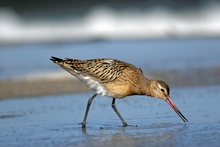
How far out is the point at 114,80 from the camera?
9.84 m

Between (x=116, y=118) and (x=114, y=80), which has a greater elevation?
(x=114, y=80)

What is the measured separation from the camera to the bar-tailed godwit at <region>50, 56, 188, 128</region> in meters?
9.69

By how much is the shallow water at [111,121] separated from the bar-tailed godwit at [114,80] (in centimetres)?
38

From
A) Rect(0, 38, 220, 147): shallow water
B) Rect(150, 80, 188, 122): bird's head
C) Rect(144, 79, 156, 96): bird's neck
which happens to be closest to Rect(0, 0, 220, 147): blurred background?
Rect(0, 38, 220, 147): shallow water

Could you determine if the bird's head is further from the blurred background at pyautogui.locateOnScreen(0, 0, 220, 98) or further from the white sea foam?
the white sea foam

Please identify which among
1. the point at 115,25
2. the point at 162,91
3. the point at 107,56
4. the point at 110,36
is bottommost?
the point at 162,91

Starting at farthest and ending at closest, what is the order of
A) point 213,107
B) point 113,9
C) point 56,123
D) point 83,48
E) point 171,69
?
1. point 113,9
2. point 83,48
3. point 171,69
4. point 213,107
5. point 56,123

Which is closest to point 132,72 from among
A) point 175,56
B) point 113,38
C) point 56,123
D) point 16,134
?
point 56,123

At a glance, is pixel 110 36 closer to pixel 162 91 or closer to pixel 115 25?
pixel 115 25

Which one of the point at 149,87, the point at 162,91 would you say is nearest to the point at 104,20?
the point at 149,87

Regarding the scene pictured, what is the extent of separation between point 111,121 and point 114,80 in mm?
590

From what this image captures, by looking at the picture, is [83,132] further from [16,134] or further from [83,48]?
[83,48]

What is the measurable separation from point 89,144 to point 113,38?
15.8 metres

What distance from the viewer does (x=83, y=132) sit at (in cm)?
891
